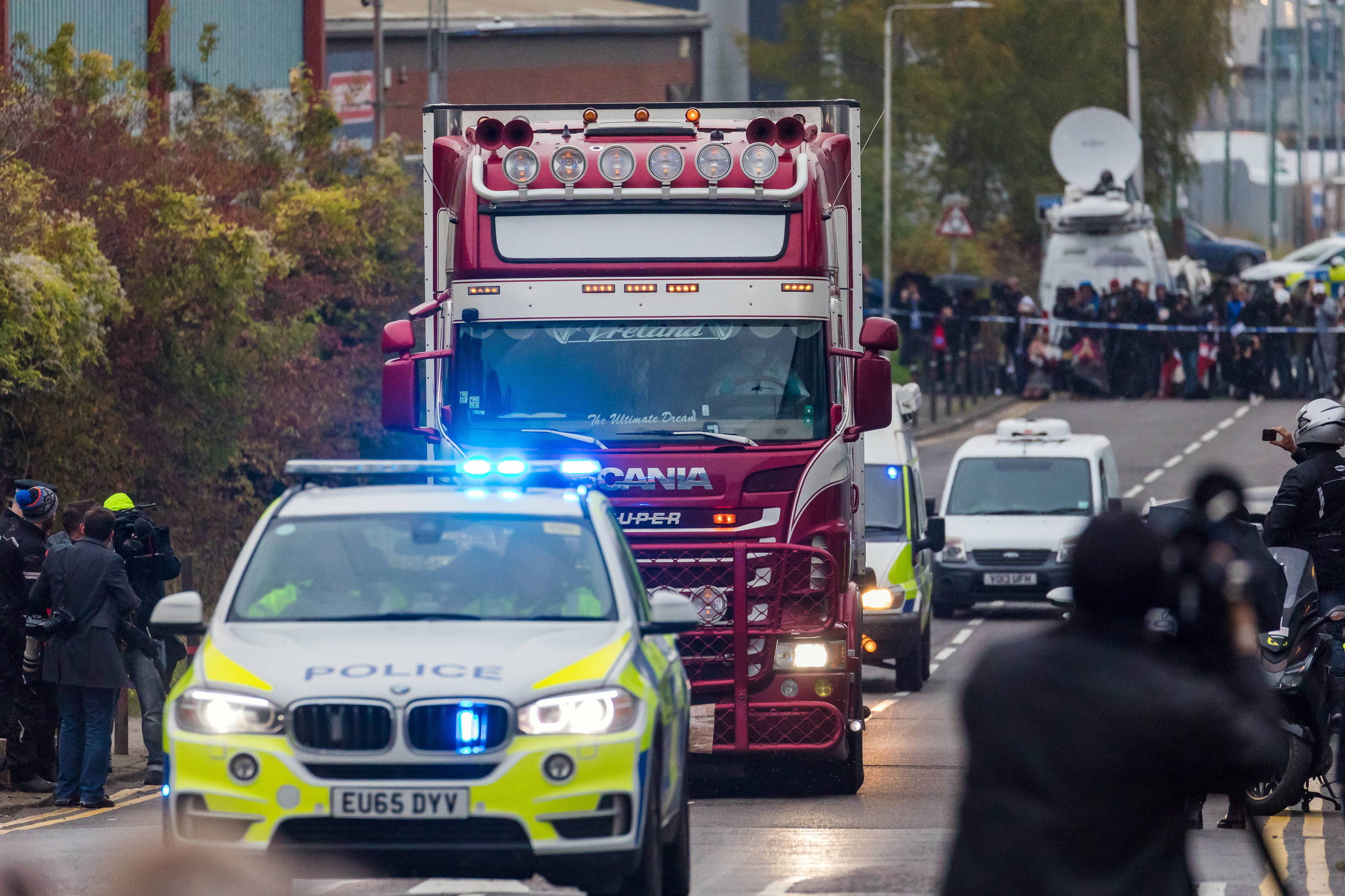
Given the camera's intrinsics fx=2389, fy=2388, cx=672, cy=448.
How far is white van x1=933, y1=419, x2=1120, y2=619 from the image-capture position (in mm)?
24594

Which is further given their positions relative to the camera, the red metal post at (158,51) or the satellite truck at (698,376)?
the red metal post at (158,51)

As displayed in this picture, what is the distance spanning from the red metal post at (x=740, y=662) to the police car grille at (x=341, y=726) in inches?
186

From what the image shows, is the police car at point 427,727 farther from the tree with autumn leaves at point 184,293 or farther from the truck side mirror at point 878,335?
the tree with autumn leaves at point 184,293

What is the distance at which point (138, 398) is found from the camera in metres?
22.5

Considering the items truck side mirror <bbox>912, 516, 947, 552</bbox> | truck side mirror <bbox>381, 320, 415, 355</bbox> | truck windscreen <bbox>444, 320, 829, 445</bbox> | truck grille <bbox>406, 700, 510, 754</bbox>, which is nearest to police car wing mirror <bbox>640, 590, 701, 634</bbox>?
truck grille <bbox>406, 700, 510, 754</bbox>

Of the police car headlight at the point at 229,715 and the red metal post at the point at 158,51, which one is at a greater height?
the red metal post at the point at 158,51

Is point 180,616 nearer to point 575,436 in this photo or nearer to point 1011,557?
point 575,436

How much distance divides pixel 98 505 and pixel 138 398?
30.7 ft

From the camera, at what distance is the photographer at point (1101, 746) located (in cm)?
452

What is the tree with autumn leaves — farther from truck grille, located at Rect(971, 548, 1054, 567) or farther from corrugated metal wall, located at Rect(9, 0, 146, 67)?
truck grille, located at Rect(971, 548, 1054, 567)

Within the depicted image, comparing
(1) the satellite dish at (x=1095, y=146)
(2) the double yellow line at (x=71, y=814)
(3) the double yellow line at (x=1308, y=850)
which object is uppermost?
(1) the satellite dish at (x=1095, y=146)

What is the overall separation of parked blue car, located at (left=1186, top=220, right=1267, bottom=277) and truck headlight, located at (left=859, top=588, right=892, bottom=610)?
157 feet

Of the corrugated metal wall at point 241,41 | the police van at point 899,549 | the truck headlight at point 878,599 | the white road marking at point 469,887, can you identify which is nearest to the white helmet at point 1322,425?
the white road marking at point 469,887

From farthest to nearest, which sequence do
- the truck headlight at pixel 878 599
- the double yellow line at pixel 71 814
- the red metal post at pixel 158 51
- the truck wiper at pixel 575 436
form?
the red metal post at pixel 158 51
the truck headlight at pixel 878 599
the truck wiper at pixel 575 436
the double yellow line at pixel 71 814
